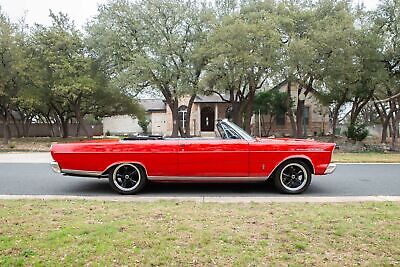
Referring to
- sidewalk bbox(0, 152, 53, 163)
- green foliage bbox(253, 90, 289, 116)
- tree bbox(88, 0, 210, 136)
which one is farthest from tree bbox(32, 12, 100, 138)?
green foliage bbox(253, 90, 289, 116)

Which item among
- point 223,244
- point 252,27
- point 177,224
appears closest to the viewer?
point 223,244

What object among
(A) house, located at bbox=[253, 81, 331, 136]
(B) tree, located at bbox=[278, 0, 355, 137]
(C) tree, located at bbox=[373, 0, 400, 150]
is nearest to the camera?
(B) tree, located at bbox=[278, 0, 355, 137]

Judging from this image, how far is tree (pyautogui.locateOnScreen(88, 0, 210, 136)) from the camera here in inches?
909

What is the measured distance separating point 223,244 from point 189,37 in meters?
21.3

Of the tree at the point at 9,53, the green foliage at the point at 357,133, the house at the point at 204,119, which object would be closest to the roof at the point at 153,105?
the house at the point at 204,119

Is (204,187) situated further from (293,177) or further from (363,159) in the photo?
Result: (363,159)

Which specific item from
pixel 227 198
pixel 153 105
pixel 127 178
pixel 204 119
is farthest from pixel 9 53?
pixel 153 105

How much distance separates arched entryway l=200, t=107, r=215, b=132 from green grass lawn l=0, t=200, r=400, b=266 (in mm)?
32482

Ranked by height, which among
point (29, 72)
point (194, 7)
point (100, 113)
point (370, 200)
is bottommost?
point (370, 200)

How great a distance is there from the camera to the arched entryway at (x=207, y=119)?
38.3 metres

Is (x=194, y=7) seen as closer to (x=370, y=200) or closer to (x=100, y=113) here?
(x=100, y=113)

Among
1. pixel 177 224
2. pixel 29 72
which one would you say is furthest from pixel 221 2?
pixel 177 224

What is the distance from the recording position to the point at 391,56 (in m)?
21.0

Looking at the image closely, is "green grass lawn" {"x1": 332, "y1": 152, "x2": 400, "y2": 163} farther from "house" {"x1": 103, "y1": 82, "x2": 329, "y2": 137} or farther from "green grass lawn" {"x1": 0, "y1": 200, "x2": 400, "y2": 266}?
"house" {"x1": 103, "y1": 82, "x2": 329, "y2": 137}
